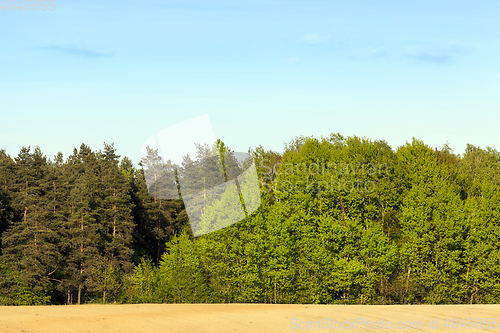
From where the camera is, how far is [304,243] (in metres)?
58.6

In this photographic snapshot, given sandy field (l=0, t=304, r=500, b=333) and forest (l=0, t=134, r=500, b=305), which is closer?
sandy field (l=0, t=304, r=500, b=333)

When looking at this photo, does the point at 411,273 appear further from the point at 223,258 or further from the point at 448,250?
the point at 223,258

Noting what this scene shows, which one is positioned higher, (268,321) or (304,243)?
(304,243)

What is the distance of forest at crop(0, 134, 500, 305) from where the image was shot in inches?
2223

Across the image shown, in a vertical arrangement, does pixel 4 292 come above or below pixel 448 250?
below

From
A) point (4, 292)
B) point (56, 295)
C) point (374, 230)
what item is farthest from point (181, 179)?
point (374, 230)

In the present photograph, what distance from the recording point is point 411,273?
5806 cm

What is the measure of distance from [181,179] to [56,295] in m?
32.7

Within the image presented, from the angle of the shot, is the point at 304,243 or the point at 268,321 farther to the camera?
the point at 304,243

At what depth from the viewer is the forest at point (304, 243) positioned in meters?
56.5

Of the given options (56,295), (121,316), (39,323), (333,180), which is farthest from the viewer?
(56,295)

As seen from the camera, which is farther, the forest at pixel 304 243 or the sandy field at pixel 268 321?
the forest at pixel 304 243

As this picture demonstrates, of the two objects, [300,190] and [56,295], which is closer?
[300,190]

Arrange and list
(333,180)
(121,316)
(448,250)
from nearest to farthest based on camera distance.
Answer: (121,316)
(448,250)
(333,180)
